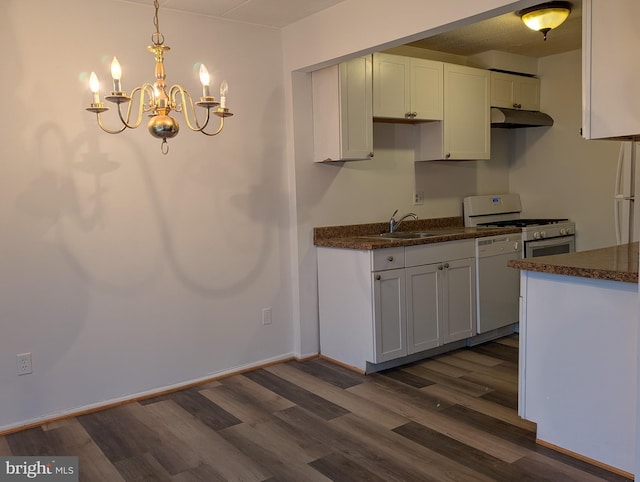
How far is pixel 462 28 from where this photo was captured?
13.4 ft

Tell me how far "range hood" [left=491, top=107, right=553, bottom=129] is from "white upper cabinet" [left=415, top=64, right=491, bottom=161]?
0.10 meters

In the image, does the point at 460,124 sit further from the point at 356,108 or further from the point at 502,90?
the point at 356,108

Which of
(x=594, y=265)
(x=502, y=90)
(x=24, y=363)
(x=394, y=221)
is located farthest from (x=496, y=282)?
(x=24, y=363)

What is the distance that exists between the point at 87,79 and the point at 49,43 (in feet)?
0.84

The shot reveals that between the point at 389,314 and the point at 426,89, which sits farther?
the point at 426,89

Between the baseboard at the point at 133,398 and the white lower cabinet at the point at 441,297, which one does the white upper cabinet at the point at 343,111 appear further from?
the baseboard at the point at 133,398

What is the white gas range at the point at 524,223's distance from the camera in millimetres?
4594

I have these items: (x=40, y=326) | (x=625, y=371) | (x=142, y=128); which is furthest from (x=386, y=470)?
(x=142, y=128)

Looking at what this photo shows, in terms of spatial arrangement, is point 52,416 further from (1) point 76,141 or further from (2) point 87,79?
(2) point 87,79

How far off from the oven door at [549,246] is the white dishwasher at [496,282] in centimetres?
8

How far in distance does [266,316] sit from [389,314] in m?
0.89

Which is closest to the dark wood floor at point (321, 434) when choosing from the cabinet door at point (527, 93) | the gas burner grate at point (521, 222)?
the gas burner grate at point (521, 222)

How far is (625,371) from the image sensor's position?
7.63 feet
